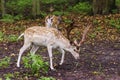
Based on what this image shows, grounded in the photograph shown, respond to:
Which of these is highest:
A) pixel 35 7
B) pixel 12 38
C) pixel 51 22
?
pixel 51 22

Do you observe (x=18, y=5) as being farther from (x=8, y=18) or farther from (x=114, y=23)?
(x=114, y=23)

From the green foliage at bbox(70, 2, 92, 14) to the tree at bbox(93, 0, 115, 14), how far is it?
72 centimetres

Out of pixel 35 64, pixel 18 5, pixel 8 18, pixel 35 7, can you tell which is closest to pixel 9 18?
pixel 8 18

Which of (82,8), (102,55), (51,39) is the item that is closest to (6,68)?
(51,39)

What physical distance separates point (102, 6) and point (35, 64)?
11010 mm

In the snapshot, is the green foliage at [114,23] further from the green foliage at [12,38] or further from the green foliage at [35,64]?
the green foliage at [35,64]

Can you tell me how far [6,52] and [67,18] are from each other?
690 centimetres

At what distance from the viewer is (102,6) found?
64.5 ft

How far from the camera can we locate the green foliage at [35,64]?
912 centimetres

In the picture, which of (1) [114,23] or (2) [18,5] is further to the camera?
(2) [18,5]

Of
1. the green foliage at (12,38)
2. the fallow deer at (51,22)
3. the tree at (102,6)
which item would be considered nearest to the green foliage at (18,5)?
the tree at (102,6)

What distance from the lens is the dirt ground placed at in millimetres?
9531

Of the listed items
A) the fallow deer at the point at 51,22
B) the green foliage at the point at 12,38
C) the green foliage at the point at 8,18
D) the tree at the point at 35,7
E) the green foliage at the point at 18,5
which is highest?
the fallow deer at the point at 51,22

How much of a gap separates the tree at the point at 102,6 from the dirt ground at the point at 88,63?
18.4ft
